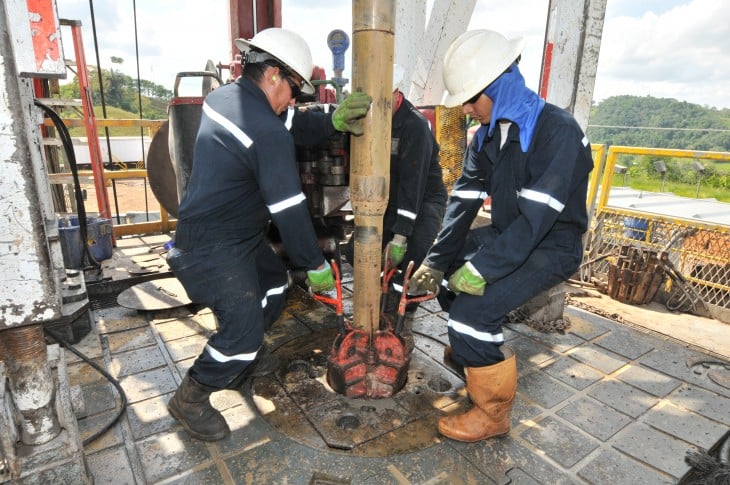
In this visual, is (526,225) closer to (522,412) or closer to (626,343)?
(522,412)

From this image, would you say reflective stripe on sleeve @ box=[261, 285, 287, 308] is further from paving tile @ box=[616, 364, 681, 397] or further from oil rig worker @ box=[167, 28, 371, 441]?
paving tile @ box=[616, 364, 681, 397]

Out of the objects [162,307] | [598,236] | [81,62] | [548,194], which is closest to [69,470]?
[162,307]

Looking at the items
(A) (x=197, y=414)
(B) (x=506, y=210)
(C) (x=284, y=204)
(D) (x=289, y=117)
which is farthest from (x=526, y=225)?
(A) (x=197, y=414)

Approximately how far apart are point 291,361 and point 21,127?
206 cm

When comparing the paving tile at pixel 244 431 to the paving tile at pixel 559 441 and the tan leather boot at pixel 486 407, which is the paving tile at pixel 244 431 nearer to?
the tan leather boot at pixel 486 407

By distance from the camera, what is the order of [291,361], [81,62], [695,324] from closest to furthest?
[291,361]
[695,324]
[81,62]

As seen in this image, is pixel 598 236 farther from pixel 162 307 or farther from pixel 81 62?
pixel 81 62

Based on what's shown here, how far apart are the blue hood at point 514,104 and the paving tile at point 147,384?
8.04 ft

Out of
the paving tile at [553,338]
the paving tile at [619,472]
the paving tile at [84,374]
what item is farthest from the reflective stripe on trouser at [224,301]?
the paving tile at [553,338]

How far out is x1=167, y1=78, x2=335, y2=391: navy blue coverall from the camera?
2145 millimetres

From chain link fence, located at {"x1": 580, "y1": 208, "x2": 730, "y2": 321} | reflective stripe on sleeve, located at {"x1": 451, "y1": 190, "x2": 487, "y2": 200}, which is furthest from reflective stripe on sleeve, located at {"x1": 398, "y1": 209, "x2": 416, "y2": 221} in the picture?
chain link fence, located at {"x1": 580, "y1": 208, "x2": 730, "y2": 321}

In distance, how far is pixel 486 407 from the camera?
7.67 ft

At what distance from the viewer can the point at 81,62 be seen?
4797 mm

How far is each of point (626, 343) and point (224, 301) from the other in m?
3.00
